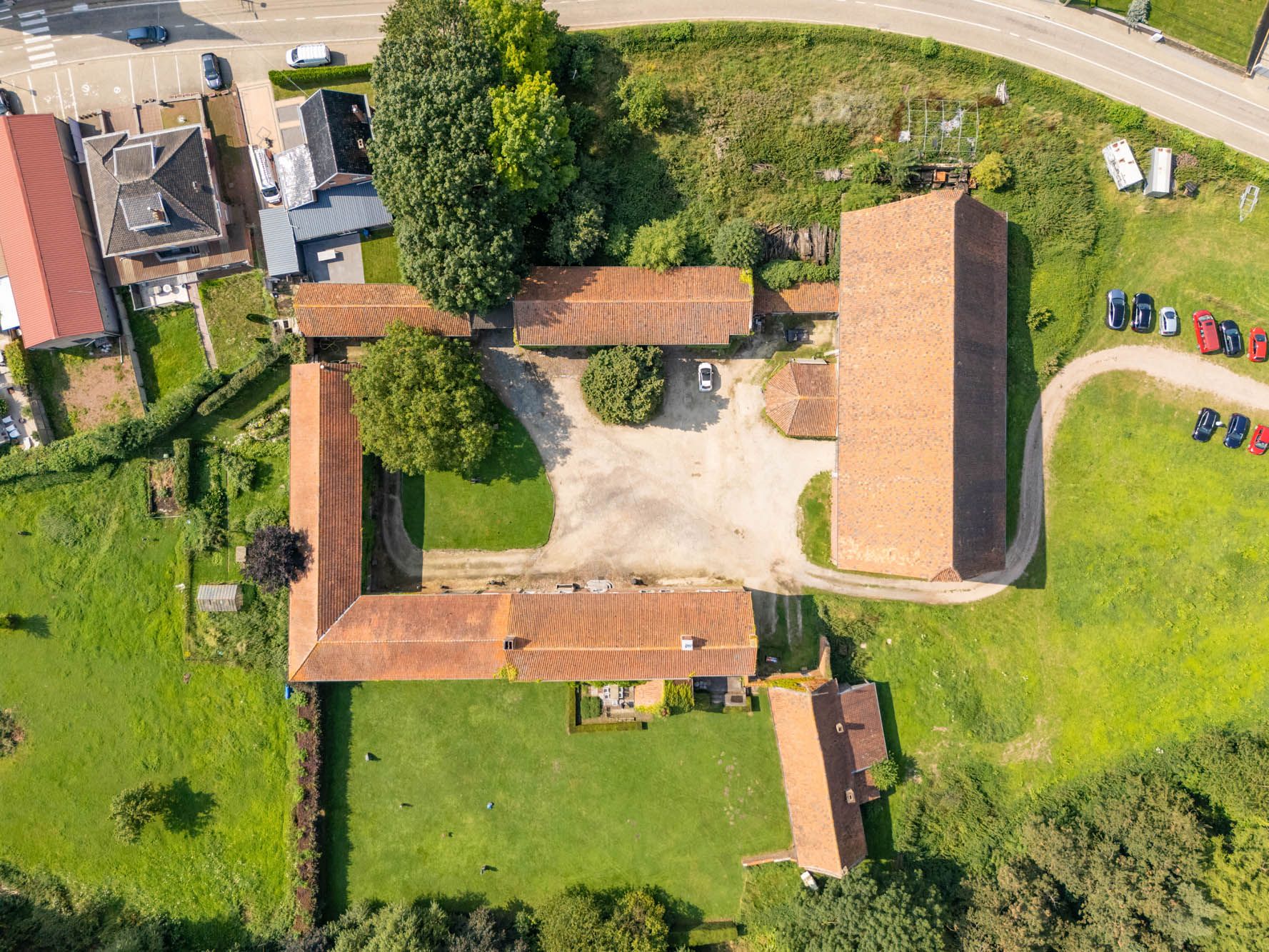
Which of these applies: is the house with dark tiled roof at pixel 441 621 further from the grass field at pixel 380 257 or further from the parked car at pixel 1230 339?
the parked car at pixel 1230 339

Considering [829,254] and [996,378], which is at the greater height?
[829,254]

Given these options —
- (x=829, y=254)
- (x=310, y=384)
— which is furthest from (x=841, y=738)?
(x=310, y=384)

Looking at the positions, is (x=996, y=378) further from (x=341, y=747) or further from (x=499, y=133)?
(x=341, y=747)

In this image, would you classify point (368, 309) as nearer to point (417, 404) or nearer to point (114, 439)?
point (417, 404)

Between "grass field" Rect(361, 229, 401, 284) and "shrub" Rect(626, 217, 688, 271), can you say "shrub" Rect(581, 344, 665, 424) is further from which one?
"grass field" Rect(361, 229, 401, 284)

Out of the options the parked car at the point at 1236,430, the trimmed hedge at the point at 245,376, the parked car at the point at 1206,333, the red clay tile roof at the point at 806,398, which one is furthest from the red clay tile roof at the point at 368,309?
the parked car at the point at 1236,430
